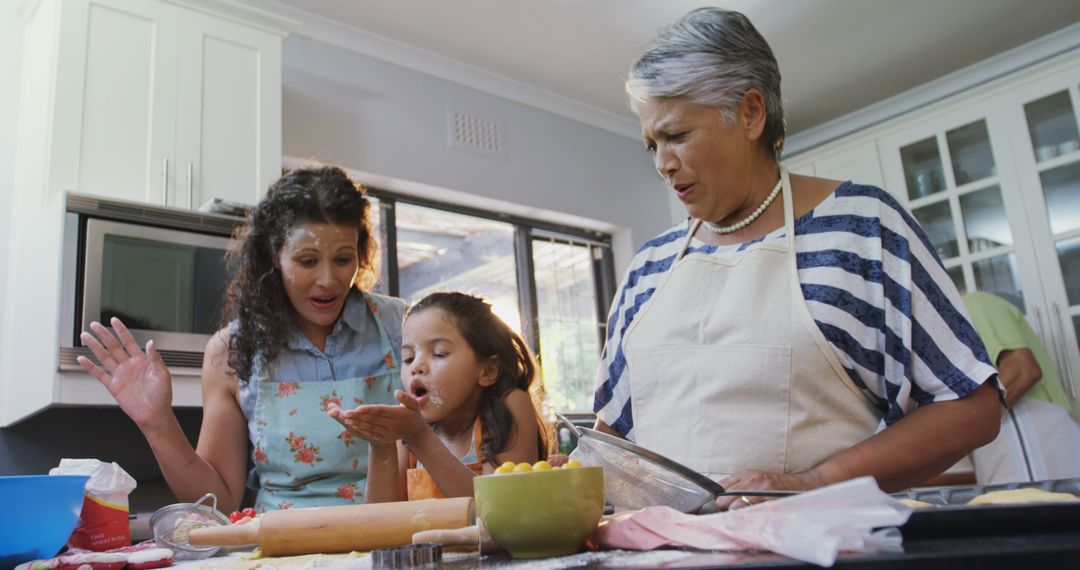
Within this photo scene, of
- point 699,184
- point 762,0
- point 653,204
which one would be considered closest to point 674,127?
point 699,184

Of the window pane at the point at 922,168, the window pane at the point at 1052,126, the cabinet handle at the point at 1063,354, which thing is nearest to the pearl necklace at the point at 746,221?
the cabinet handle at the point at 1063,354

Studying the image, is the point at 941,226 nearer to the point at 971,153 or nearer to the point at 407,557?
the point at 971,153

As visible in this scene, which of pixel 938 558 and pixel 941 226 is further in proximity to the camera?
pixel 941 226

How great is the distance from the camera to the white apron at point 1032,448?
2898 millimetres

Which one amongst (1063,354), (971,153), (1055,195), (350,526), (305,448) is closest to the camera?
(350,526)

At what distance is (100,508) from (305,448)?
1.68ft

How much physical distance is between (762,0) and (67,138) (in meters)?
2.47

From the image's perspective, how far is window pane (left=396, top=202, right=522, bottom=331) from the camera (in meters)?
3.66

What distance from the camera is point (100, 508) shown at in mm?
964

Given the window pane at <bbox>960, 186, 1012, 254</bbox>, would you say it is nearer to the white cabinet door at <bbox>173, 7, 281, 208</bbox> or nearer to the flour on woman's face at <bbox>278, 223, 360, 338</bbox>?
the white cabinet door at <bbox>173, 7, 281, 208</bbox>

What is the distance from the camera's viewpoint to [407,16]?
331 cm

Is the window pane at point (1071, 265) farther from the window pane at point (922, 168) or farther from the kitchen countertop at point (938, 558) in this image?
the kitchen countertop at point (938, 558)

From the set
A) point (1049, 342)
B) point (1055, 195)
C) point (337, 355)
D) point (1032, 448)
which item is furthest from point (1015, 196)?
point (337, 355)

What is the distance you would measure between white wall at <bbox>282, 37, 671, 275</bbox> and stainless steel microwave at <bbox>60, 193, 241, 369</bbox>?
0.89m
